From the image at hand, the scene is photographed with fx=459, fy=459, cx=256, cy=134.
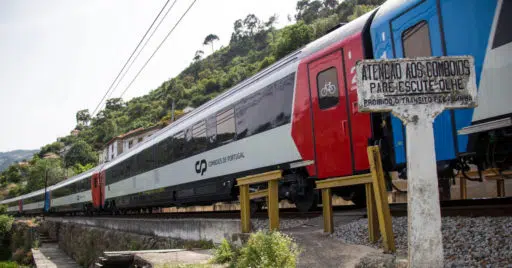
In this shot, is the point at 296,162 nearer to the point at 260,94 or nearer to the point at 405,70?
the point at 260,94

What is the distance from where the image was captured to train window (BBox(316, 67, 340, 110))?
7.87 meters

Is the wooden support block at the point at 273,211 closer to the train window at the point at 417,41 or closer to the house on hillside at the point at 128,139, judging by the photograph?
the train window at the point at 417,41

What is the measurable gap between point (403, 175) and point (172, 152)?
9.45 m

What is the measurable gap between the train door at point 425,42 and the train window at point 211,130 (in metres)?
6.03

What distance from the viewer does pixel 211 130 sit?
12.2m

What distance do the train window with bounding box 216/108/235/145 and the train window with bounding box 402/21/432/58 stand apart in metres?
5.29

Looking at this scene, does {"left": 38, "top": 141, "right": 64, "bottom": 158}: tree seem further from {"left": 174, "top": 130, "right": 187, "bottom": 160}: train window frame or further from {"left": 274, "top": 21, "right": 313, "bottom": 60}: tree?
{"left": 174, "top": 130, "right": 187, "bottom": 160}: train window frame

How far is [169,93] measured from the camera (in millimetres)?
111875

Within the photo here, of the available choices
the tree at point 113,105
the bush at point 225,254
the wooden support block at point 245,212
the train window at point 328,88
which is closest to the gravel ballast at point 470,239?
the wooden support block at point 245,212

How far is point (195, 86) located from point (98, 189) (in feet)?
259

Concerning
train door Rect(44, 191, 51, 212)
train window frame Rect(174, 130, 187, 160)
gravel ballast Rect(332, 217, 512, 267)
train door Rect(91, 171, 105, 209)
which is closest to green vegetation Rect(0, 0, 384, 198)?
train door Rect(44, 191, 51, 212)

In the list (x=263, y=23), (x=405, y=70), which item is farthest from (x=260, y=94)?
(x=263, y=23)

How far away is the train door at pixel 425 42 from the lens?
6.03 metres

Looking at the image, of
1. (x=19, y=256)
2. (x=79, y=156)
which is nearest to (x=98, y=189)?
(x=19, y=256)
